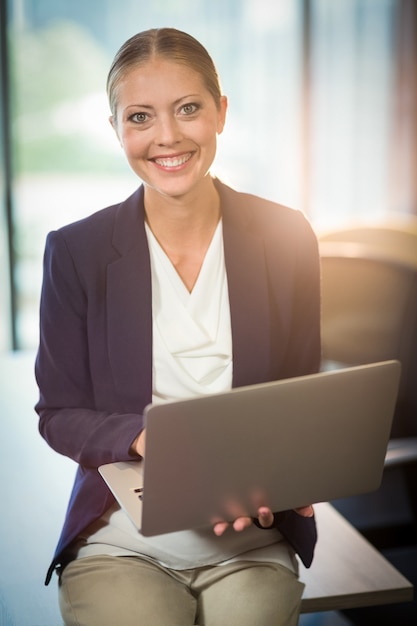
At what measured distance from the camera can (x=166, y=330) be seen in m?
1.31

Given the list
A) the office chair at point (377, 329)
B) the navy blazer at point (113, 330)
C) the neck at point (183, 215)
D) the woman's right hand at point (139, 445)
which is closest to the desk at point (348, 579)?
the navy blazer at point (113, 330)

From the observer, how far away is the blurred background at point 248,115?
4.01 meters

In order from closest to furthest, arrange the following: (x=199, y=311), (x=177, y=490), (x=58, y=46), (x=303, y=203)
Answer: (x=177, y=490) < (x=199, y=311) < (x=58, y=46) < (x=303, y=203)

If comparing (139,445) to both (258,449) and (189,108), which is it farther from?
(189,108)

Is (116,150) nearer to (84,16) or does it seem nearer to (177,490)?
(84,16)

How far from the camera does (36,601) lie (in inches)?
53.6

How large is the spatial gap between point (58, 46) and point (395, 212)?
1.99m

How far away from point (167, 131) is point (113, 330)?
303mm

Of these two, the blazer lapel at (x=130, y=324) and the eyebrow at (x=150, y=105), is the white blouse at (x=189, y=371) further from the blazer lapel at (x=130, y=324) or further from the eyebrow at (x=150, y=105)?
the eyebrow at (x=150, y=105)

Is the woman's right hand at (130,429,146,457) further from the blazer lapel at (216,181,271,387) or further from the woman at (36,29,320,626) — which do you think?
the blazer lapel at (216,181,271,387)

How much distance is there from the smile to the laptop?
38cm

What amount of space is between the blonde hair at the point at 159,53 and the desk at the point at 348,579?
2.80 ft

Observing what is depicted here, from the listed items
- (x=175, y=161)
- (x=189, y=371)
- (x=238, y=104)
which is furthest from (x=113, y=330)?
(x=238, y=104)

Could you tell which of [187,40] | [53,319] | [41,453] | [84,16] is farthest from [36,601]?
[84,16]
